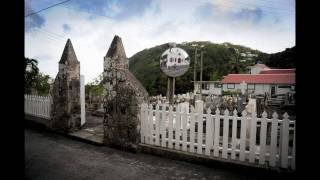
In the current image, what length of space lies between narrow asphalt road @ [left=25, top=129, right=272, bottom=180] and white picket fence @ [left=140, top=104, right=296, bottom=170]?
18.2 inches

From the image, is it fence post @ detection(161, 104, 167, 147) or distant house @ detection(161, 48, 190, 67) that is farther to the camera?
distant house @ detection(161, 48, 190, 67)

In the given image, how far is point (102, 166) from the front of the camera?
5.69 m

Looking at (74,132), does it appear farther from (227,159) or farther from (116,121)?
(227,159)

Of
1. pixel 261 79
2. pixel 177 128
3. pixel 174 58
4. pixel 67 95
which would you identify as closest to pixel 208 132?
pixel 177 128

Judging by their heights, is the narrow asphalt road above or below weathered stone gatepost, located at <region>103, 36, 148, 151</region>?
below

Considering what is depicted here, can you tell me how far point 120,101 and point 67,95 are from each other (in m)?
2.84

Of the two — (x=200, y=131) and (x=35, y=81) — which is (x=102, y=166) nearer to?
(x=200, y=131)

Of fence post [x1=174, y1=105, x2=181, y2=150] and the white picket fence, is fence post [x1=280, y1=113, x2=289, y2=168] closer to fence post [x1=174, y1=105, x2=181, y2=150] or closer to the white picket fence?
the white picket fence

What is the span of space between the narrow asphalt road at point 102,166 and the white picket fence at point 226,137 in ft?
1.51

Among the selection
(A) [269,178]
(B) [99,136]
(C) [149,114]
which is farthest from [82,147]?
(A) [269,178]

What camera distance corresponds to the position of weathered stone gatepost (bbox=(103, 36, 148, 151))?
6.87 m

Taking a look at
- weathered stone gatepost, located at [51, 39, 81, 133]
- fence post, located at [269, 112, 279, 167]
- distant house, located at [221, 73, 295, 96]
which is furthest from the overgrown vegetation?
distant house, located at [221, 73, 295, 96]

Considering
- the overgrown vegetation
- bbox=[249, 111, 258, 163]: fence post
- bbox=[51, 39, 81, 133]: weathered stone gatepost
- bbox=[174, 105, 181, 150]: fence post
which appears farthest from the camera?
the overgrown vegetation
